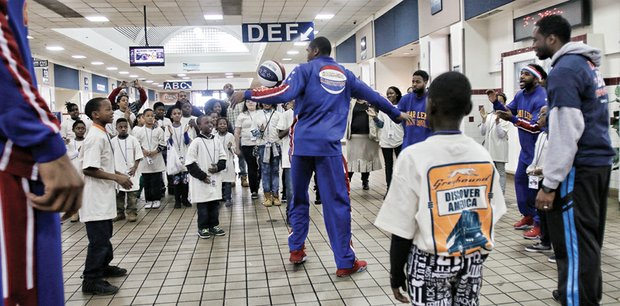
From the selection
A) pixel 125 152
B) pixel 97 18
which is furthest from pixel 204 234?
pixel 97 18

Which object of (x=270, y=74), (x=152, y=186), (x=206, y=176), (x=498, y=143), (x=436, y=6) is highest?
(x=436, y=6)

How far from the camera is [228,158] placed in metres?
7.35

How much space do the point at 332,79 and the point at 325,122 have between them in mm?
343

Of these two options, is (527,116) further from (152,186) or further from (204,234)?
(152,186)

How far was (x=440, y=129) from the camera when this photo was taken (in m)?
1.92

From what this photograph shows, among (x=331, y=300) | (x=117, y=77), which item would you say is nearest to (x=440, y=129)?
(x=331, y=300)

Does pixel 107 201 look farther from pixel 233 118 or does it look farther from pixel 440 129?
pixel 233 118

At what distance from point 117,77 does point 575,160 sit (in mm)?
32245

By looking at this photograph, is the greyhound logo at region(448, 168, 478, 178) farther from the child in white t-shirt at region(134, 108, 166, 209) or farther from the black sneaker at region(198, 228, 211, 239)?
the child in white t-shirt at region(134, 108, 166, 209)

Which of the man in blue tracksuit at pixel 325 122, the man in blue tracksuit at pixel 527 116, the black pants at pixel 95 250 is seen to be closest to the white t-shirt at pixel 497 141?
the man in blue tracksuit at pixel 527 116

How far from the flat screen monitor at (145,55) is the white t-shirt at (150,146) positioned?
713cm

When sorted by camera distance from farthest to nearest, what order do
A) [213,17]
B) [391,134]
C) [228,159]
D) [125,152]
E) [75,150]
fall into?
[213,17] → [391,134] → [228,159] → [75,150] → [125,152]

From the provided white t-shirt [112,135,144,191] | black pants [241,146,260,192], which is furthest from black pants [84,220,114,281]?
black pants [241,146,260,192]

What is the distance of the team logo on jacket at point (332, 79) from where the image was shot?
3.78m
